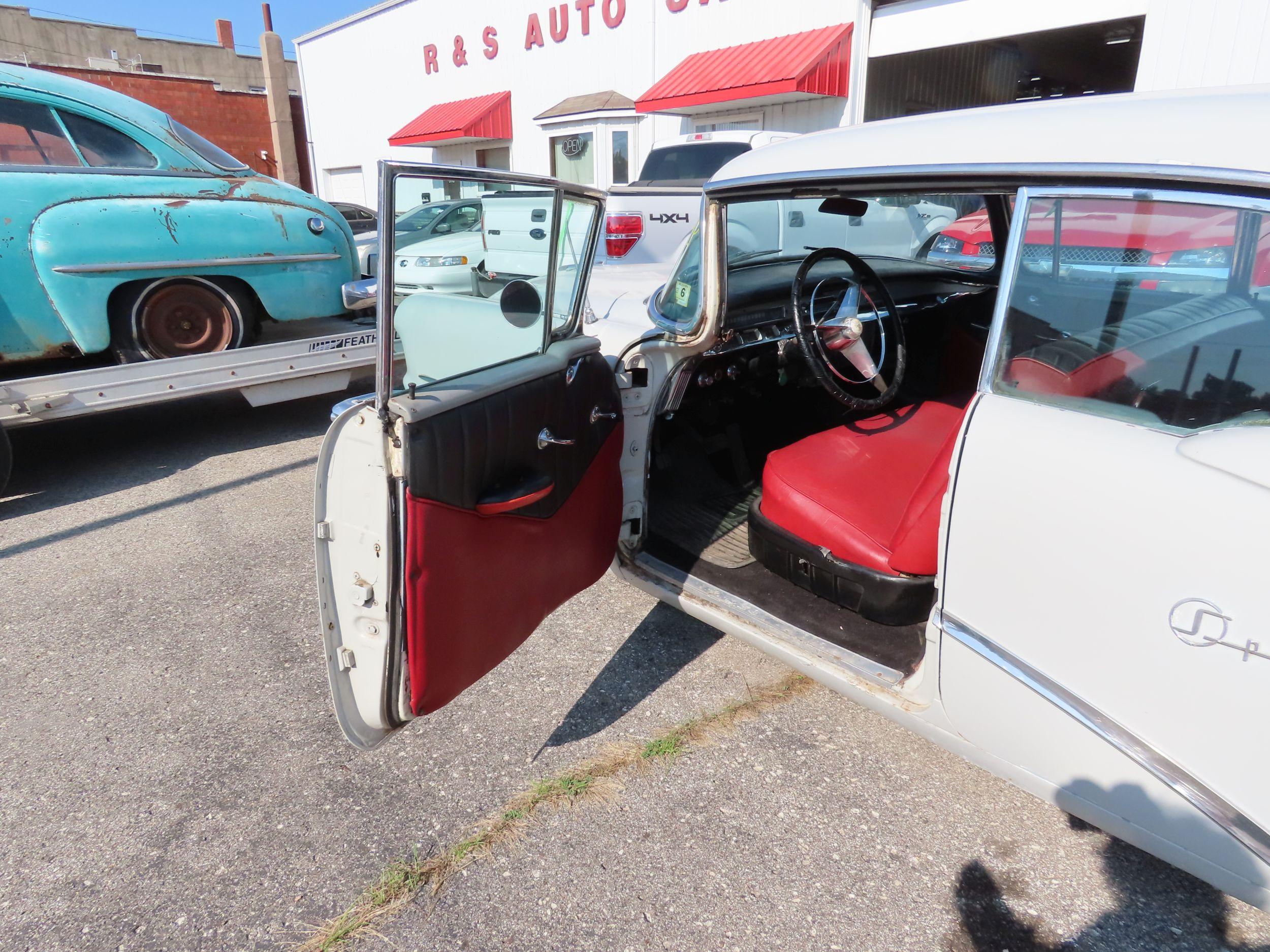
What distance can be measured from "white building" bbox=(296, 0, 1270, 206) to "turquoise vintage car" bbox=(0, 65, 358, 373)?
6.11 m

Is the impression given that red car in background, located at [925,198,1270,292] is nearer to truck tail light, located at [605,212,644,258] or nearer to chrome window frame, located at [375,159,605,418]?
chrome window frame, located at [375,159,605,418]

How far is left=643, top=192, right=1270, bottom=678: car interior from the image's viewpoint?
1591mm

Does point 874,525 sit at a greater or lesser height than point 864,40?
lesser

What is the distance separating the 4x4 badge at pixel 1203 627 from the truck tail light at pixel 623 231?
6.48 metres

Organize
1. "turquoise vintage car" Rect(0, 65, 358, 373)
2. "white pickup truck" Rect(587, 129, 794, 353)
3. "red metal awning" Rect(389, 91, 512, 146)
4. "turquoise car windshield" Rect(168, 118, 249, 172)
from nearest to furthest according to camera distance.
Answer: "white pickup truck" Rect(587, 129, 794, 353) < "turquoise vintage car" Rect(0, 65, 358, 373) < "turquoise car windshield" Rect(168, 118, 249, 172) < "red metal awning" Rect(389, 91, 512, 146)

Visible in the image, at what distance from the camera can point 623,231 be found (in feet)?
23.9

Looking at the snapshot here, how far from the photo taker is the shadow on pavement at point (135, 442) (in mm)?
4562

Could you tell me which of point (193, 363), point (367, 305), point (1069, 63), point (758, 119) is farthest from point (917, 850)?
point (1069, 63)

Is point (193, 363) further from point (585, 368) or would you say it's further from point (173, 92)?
point (173, 92)

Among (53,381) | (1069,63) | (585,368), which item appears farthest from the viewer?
(1069,63)

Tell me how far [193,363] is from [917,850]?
439 centimetres

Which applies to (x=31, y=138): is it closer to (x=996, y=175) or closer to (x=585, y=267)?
(x=585, y=267)

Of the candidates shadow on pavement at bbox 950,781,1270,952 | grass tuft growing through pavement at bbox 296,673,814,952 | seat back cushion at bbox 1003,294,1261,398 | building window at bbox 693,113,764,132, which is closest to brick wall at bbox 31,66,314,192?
building window at bbox 693,113,764,132

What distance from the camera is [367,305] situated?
5.62 metres
